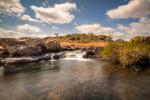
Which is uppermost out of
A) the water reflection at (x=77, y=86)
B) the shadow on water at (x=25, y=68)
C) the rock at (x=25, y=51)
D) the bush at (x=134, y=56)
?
the rock at (x=25, y=51)

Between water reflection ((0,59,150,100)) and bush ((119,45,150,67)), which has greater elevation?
bush ((119,45,150,67))

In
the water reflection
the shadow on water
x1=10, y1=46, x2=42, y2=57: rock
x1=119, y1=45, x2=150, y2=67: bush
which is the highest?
x1=10, y1=46, x2=42, y2=57: rock

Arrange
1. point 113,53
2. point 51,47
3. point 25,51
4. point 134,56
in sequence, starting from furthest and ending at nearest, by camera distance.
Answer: point 51,47, point 25,51, point 113,53, point 134,56

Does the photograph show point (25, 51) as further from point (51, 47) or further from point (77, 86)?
point (77, 86)

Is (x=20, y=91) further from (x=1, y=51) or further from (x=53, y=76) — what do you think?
(x=1, y=51)

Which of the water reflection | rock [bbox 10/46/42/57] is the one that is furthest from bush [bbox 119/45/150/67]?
rock [bbox 10/46/42/57]

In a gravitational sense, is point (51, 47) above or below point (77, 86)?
above

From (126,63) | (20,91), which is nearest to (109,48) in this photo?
(126,63)

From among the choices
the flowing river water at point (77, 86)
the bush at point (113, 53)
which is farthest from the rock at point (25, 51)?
the bush at point (113, 53)

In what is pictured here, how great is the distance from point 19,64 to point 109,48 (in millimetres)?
17516

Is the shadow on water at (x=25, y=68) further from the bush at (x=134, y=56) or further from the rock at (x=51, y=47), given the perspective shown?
the rock at (x=51, y=47)

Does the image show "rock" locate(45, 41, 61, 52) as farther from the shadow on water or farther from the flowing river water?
the flowing river water

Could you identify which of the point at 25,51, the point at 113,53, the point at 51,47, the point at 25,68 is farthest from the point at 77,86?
the point at 51,47

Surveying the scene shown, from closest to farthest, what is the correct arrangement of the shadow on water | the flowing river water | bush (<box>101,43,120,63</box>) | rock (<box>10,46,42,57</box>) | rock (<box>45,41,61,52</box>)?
the flowing river water
the shadow on water
bush (<box>101,43,120,63</box>)
rock (<box>10,46,42,57</box>)
rock (<box>45,41,61,52</box>)
